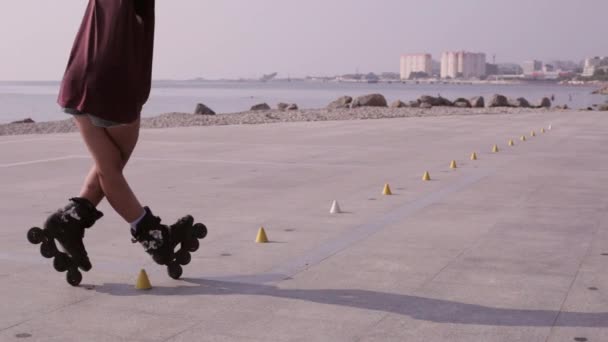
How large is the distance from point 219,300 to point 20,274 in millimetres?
1593

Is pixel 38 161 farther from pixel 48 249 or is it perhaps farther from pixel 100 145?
pixel 100 145

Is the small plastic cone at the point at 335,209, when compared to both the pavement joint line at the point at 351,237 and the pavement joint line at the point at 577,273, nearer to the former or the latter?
the pavement joint line at the point at 351,237

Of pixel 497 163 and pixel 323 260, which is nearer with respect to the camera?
pixel 323 260

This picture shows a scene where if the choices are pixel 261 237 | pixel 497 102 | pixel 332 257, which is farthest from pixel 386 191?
pixel 497 102

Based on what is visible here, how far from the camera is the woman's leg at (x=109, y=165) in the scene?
17.3ft

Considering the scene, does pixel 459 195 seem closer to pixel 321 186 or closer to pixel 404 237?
pixel 321 186

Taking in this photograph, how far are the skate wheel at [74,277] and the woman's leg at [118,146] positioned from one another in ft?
1.51

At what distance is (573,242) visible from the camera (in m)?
7.16

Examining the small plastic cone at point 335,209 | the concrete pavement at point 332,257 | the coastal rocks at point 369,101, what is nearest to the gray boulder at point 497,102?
the coastal rocks at point 369,101

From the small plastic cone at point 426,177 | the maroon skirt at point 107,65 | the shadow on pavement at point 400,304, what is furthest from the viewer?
the small plastic cone at point 426,177

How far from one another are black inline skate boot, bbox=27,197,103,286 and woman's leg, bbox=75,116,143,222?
0.18 meters

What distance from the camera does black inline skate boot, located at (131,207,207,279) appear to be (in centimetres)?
547

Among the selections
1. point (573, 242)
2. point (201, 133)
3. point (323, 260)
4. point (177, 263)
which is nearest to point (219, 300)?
point (177, 263)

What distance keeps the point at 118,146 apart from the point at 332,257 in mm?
1942
